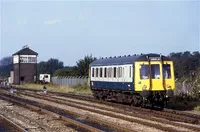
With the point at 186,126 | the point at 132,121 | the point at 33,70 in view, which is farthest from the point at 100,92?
the point at 33,70

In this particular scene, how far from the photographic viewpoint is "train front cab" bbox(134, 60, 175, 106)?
22.2 m

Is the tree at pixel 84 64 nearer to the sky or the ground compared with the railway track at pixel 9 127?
nearer to the sky

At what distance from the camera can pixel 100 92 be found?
96.5 feet

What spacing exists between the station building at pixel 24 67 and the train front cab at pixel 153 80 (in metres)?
59.8

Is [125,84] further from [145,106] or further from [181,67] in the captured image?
[181,67]

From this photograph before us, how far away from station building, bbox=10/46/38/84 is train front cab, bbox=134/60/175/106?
196 feet

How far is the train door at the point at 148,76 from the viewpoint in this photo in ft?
73.0

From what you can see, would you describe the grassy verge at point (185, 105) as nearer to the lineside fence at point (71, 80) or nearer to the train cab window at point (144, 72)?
the train cab window at point (144, 72)

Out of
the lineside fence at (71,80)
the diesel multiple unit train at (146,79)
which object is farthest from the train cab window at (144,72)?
the lineside fence at (71,80)

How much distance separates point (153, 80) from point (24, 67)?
6293 cm

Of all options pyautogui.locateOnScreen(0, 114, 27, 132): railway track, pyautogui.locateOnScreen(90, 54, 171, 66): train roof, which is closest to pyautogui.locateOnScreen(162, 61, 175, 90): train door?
pyautogui.locateOnScreen(90, 54, 171, 66): train roof

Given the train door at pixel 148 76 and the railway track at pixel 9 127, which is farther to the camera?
the train door at pixel 148 76

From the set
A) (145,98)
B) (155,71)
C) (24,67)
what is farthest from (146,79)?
(24,67)

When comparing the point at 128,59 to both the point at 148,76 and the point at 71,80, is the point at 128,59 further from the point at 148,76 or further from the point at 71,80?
the point at 71,80
